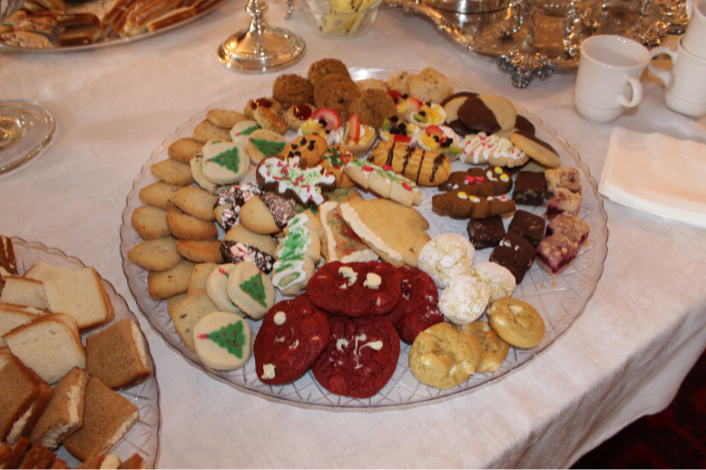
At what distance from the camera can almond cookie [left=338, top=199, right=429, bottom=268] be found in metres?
1.78

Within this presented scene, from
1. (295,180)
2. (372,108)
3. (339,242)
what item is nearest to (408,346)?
(339,242)

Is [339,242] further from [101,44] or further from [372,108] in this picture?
[101,44]

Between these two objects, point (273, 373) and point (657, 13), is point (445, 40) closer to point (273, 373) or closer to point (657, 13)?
point (657, 13)

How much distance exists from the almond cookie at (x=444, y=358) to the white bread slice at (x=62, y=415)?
92 centimetres

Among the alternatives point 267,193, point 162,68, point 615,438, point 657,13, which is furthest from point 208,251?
point 657,13

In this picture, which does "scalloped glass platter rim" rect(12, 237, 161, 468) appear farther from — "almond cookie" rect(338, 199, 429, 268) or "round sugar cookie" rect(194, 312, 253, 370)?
"almond cookie" rect(338, 199, 429, 268)

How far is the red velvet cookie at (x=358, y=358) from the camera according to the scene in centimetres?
143

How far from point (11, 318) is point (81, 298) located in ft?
0.61

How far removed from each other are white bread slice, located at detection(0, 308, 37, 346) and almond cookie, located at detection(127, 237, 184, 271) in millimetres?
396

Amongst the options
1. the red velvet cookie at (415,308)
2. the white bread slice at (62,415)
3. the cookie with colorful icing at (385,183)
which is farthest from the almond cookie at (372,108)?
the white bread slice at (62,415)

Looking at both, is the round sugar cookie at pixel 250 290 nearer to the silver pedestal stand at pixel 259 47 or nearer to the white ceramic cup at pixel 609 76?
the silver pedestal stand at pixel 259 47

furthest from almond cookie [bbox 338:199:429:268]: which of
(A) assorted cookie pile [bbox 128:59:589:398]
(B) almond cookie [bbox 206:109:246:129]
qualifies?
(B) almond cookie [bbox 206:109:246:129]

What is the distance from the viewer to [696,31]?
2.25 metres

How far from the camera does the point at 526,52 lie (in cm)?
274
